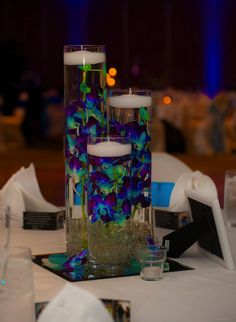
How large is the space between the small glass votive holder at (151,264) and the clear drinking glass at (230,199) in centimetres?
78

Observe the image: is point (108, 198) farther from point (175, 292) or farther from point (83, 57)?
point (83, 57)

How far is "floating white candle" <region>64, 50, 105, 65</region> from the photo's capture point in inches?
88.9

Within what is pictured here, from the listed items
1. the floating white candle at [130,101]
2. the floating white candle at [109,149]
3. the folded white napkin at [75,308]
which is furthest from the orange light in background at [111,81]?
the folded white napkin at [75,308]

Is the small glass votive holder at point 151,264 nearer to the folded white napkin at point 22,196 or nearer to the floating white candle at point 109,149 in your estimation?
the floating white candle at point 109,149

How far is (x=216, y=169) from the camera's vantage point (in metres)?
7.99

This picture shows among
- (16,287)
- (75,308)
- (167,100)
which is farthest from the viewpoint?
(167,100)

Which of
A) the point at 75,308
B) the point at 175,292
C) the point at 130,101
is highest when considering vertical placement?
the point at 130,101

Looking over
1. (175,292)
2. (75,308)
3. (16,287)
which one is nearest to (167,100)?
(175,292)

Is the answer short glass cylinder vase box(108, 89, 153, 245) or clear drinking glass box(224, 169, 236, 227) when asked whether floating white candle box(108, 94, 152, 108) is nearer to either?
short glass cylinder vase box(108, 89, 153, 245)

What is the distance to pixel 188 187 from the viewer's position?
112 inches

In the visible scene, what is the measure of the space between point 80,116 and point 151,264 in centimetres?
46

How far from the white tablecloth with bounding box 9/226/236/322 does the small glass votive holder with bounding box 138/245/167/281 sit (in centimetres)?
2

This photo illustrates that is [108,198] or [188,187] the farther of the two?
[188,187]

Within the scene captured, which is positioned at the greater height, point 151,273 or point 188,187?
point 188,187
